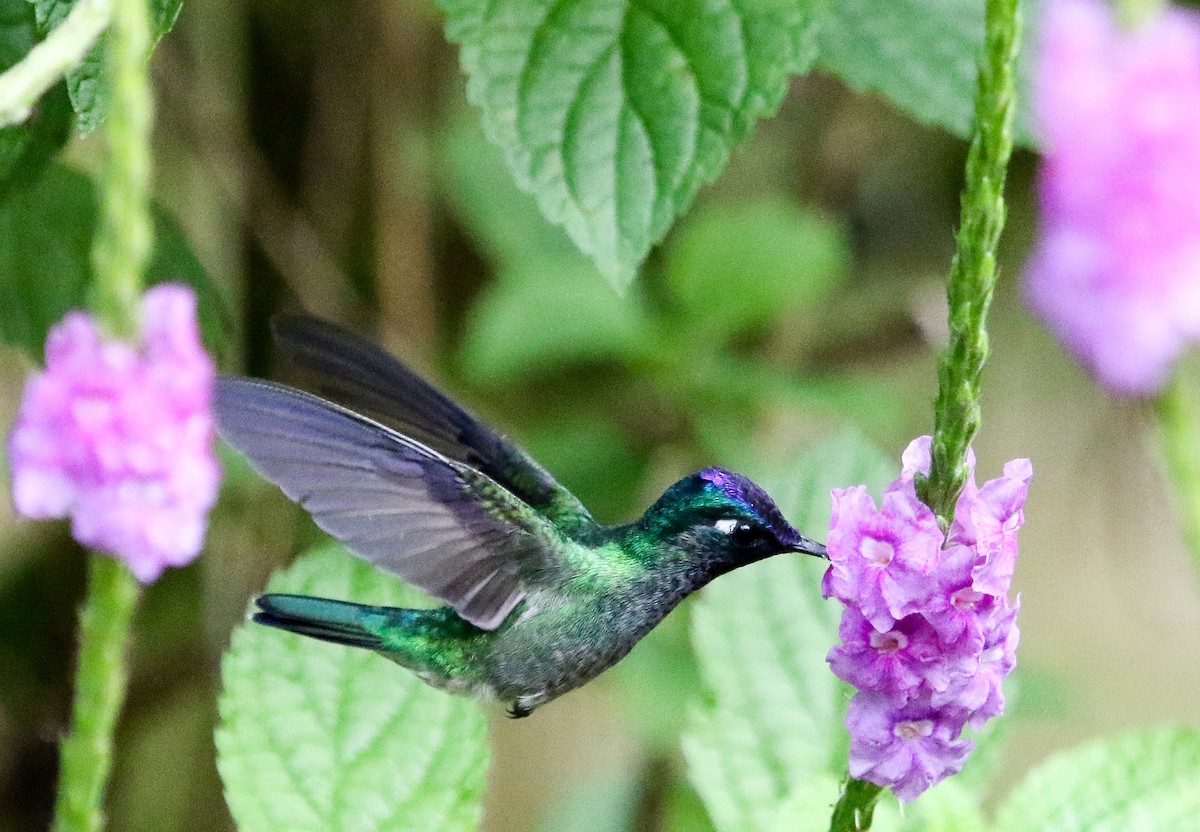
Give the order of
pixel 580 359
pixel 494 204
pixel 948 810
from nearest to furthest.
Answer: pixel 948 810, pixel 494 204, pixel 580 359

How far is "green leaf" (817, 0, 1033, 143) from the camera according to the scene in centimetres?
129

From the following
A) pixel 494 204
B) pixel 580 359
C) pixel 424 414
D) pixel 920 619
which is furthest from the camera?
pixel 580 359

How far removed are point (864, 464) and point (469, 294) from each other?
1984mm

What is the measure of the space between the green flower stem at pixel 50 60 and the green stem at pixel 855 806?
22.4 inches

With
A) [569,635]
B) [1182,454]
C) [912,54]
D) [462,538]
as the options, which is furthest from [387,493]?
[912,54]

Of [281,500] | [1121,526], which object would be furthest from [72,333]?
[1121,526]

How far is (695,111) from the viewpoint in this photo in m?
1.09

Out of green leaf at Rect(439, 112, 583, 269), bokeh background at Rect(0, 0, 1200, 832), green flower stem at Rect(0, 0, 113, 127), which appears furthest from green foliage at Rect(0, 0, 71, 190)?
green leaf at Rect(439, 112, 583, 269)

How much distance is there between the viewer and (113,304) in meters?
0.63

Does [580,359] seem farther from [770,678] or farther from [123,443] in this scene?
[123,443]

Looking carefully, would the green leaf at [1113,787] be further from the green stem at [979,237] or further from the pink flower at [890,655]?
the green stem at [979,237]

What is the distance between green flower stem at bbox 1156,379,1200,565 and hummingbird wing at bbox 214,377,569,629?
507 mm

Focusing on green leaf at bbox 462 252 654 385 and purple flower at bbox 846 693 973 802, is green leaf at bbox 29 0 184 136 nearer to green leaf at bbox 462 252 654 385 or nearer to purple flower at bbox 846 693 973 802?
purple flower at bbox 846 693 973 802

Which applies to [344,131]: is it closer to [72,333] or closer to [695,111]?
[695,111]
